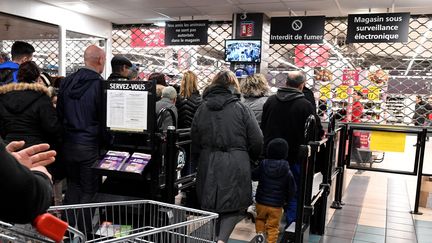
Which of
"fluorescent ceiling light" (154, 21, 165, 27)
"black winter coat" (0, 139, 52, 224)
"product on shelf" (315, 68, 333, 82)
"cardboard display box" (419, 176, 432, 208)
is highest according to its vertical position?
"fluorescent ceiling light" (154, 21, 165, 27)

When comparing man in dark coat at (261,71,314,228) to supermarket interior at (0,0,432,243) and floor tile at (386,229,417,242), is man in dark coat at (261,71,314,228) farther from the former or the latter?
floor tile at (386,229,417,242)

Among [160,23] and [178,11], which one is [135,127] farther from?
[160,23]

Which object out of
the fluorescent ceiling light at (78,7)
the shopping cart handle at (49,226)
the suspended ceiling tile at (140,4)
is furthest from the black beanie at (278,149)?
the fluorescent ceiling light at (78,7)

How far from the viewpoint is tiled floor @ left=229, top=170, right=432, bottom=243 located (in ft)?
12.6

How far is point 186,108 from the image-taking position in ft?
13.8

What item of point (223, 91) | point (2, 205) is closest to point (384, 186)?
point (223, 91)

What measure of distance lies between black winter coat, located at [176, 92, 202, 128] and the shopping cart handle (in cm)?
327

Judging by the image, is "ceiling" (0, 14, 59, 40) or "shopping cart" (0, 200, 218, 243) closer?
"shopping cart" (0, 200, 218, 243)

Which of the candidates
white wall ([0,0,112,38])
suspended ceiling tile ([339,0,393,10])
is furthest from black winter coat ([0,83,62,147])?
suspended ceiling tile ([339,0,393,10])

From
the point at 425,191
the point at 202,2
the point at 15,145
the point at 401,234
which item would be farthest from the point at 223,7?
the point at 15,145

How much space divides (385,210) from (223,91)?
10.3ft

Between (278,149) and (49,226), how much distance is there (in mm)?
2346

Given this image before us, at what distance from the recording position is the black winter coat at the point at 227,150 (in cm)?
278

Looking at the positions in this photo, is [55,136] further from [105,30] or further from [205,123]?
[105,30]
